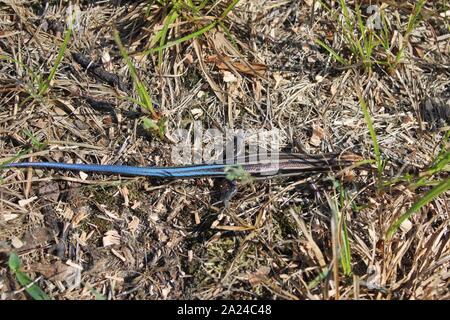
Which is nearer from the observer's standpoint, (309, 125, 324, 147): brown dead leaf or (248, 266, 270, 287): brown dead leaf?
(248, 266, 270, 287): brown dead leaf

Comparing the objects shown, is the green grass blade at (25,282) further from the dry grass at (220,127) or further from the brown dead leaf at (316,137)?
the brown dead leaf at (316,137)

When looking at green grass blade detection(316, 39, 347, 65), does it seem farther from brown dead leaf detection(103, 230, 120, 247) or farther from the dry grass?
brown dead leaf detection(103, 230, 120, 247)

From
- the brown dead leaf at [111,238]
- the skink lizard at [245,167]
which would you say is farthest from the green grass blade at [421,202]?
the brown dead leaf at [111,238]

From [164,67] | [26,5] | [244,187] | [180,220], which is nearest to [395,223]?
[244,187]

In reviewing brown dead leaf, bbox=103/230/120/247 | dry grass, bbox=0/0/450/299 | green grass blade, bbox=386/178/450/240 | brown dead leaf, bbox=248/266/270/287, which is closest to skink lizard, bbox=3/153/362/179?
dry grass, bbox=0/0/450/299

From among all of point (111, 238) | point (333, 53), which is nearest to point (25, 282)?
point (111, 238)

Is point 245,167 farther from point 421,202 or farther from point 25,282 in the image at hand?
point 25,282
